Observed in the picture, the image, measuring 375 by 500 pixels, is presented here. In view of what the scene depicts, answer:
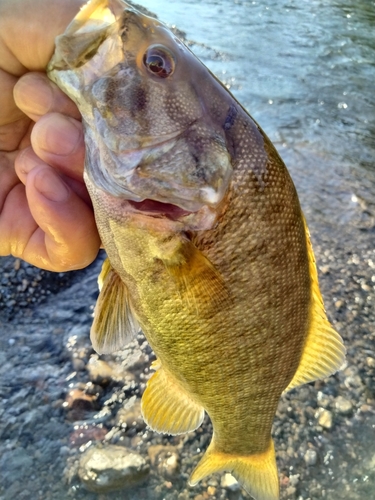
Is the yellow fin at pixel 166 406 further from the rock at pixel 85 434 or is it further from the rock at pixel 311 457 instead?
the rock at pixel 311 457

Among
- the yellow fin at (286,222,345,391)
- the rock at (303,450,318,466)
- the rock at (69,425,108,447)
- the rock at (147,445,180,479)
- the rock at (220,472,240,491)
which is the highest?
the yellow fin at (286,222,345,391)

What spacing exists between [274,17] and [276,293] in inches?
523

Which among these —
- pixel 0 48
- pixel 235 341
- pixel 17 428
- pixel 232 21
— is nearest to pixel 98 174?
pixel 0 48

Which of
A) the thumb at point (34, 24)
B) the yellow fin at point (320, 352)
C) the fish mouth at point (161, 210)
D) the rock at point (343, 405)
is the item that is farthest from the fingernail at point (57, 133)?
the rock at point (343, 405)

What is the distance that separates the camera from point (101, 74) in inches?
63.4

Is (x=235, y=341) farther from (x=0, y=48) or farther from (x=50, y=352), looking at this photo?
(x=50, y=352)

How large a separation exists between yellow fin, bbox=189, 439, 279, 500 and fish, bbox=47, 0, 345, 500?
694 millimetres

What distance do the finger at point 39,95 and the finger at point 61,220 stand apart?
25cm

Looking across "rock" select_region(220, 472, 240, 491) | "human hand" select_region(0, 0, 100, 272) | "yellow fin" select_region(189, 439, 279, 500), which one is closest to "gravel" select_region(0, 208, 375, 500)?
"rock" select_region(220, 472, 240, 491)

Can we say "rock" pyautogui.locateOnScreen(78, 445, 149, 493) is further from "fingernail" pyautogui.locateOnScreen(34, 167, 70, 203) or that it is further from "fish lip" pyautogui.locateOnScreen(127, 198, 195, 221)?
"fish lip" pyautogui.locateOnScreen(127, 198, 195, 221)

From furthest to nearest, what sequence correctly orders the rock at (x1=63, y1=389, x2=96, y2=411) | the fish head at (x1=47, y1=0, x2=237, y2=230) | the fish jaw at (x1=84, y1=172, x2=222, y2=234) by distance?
the rock at (x1=63, y1=389, x2=96, y2=411), the fish jaw at (x1=84, y1=172, x2=222, y2=234), the fish head at (x1=47, y1=0, x2=237, y2=230)

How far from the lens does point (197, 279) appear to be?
1.75 m

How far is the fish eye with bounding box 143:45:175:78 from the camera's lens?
1663 millimetres

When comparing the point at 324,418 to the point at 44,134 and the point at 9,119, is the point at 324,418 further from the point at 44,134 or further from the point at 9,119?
the point at 9,119
